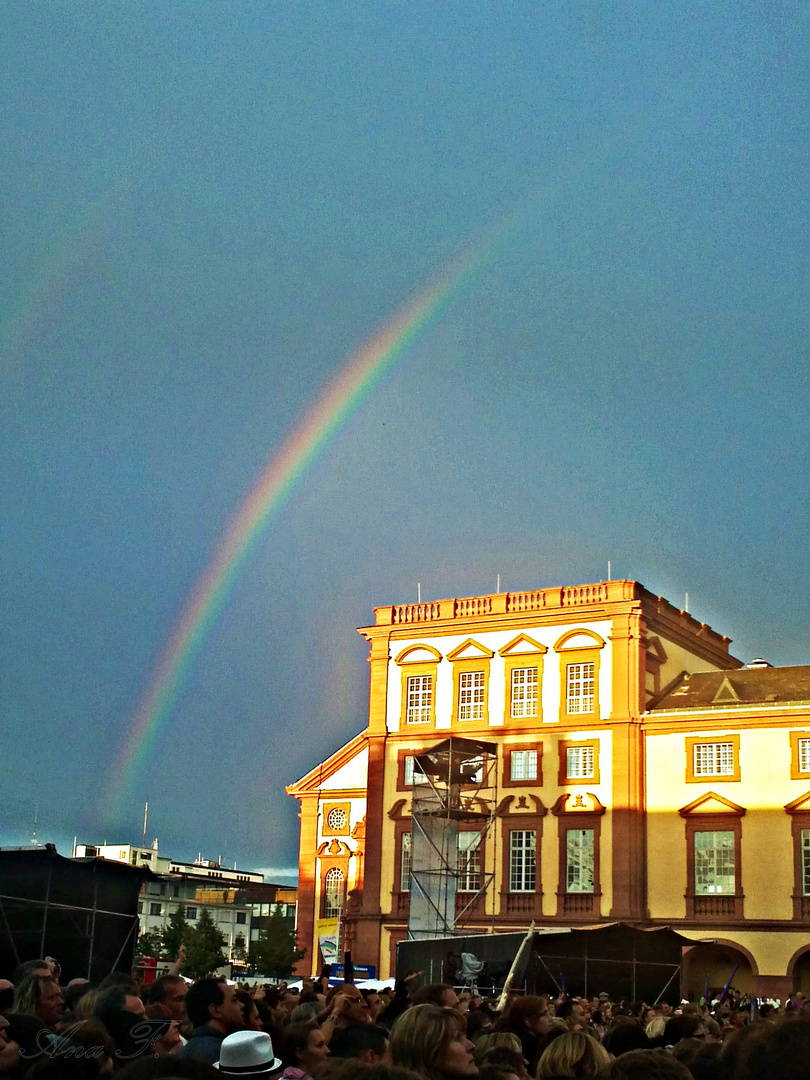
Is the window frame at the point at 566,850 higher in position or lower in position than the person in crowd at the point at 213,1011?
higher

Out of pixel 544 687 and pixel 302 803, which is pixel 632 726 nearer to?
pixel 544 687

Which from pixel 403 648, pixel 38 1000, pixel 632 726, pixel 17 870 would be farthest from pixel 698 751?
pixel 38 1000

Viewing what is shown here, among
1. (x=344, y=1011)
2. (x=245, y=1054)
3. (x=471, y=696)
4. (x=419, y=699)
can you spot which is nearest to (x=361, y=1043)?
(x=245, y=1054)

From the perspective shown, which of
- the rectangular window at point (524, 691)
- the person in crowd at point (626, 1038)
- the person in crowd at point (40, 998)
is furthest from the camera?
the rectangular window at point (524, 691)

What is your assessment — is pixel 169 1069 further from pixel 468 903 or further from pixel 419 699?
pixel 419 699

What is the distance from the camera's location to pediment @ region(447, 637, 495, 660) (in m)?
55.2

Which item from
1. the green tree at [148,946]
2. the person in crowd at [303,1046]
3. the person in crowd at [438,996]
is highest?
the person in crowd at [438,996]

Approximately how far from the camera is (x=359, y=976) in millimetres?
52500

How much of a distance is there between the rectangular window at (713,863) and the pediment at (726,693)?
4974mm

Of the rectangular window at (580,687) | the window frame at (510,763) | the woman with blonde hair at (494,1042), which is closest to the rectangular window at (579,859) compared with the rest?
the window frame at (510,763)

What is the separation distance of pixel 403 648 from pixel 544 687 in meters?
6.49

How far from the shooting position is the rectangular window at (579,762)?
52.4 meters

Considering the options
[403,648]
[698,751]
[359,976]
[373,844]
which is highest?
[403,648]

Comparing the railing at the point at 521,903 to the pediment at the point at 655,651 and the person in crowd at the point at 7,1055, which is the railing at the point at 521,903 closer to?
the pediment at the point at 655,651
